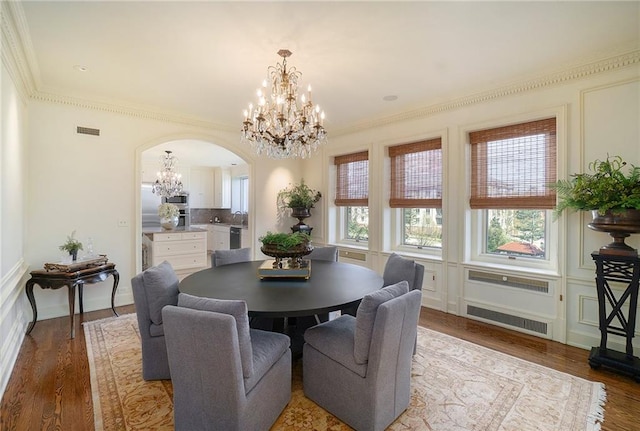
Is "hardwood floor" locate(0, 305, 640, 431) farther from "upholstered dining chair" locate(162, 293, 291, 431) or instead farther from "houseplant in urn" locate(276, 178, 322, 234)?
"houseplant in urn" locate(276, 178, 322, 234)

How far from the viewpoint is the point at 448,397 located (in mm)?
2170

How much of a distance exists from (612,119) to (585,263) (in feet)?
4.38

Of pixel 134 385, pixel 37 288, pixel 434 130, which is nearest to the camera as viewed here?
pixel 134 385

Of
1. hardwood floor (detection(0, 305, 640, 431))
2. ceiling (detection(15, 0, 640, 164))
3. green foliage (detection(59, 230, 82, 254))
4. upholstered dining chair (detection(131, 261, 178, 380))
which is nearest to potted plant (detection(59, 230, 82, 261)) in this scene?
green foliage (detection(59, 230, 82, 254))

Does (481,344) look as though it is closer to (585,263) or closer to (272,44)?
(585,263)

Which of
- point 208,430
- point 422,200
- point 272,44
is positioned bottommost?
point 208,430

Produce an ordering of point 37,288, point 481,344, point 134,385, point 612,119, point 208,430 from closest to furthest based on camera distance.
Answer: point 208,430
point 134,385
point 612,119
point 481,344
point 37,288

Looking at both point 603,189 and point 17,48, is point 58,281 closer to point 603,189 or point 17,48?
point 17,48

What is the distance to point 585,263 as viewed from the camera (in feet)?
9.64

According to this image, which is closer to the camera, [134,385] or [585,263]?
[134,385]

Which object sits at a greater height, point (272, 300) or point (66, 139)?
point (66, 139)

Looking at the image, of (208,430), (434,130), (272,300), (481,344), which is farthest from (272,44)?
(481,344)

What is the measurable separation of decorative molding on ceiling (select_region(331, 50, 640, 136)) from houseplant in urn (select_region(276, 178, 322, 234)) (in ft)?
5.31

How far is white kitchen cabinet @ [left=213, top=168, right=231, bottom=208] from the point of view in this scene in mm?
9312
